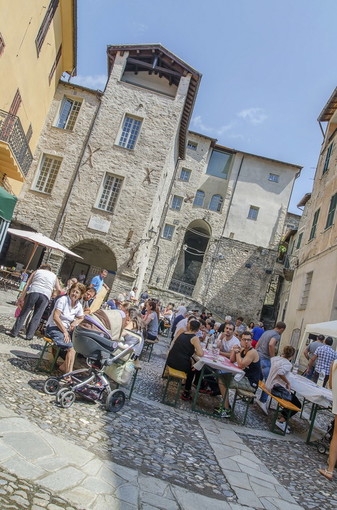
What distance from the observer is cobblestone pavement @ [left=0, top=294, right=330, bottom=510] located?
3.26 meters

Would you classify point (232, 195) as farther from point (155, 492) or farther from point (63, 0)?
point (155, 492)

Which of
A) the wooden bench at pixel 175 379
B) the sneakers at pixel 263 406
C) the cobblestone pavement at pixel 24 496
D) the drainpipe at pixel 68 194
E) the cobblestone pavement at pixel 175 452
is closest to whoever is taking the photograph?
the cobblestone pavement at pixel 24 496

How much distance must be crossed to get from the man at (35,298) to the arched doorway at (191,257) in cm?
2155

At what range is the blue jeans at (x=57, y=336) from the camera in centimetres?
565

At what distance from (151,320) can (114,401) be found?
4930 millimetres

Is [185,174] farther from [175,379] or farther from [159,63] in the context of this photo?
[175,379]

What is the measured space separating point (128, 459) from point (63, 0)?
57.8ft

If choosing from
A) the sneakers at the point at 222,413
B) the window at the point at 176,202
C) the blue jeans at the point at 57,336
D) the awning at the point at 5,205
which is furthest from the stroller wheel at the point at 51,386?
the window at the point at 176,202

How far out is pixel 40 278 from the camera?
739 cm

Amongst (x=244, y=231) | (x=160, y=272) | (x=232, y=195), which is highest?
(x=232, y=195)

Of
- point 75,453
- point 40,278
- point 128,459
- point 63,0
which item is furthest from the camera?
point 63,0

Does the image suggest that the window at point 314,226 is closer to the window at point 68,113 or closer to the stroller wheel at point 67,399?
the window at point 68,113

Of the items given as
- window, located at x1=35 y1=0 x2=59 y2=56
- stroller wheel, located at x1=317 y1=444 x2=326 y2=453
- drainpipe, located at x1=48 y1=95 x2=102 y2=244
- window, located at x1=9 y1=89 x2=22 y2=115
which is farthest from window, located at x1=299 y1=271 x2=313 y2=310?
window, located at x1=35 y1=0 x2=59 y2=56

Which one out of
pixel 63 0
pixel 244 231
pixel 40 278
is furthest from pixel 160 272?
pixel 40 278
